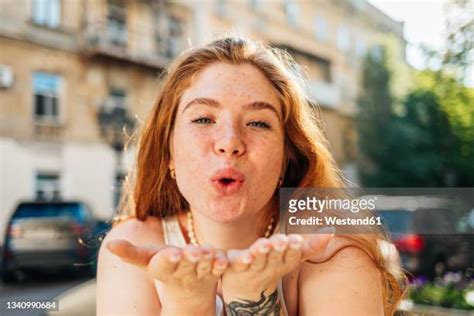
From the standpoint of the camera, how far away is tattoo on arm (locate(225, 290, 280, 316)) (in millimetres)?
505

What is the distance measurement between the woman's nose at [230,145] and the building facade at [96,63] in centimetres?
268

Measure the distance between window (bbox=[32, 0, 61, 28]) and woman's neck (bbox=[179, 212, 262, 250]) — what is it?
3.40 meters

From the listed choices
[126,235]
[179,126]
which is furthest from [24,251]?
[179,126]

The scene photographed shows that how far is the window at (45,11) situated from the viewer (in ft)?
12.0

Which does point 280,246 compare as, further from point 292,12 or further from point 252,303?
point 292,12

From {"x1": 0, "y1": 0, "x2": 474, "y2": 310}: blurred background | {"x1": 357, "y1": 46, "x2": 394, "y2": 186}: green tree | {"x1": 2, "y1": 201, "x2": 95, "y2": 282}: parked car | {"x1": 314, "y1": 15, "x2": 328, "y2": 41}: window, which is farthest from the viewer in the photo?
{"x1": 357, "y1": 46, "x2": 394, "y2": 186}: green tree

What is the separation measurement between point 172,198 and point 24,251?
0.93 meters

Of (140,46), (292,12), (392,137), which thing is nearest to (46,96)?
(140,46)

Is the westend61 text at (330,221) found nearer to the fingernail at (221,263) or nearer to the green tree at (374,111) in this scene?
the fingernail at (221,263)

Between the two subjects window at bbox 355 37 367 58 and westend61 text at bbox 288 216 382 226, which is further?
window at bbox 355 37 367 58

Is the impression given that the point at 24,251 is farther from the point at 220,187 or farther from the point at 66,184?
the point at 66,184

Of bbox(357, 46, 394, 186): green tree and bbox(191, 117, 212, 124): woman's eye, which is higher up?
bbox(357, 46, 394, 186): green tree

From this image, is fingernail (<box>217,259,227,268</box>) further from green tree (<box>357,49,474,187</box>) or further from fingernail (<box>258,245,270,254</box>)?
green tree (<box>357,49,474,187</box>)

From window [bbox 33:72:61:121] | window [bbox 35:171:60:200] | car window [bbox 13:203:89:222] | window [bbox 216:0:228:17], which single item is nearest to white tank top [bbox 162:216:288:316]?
car window [bbox 13:203:89:222]
